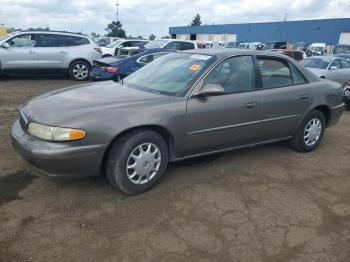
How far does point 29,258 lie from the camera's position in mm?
2855

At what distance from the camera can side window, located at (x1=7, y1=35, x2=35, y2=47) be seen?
39.7 feet

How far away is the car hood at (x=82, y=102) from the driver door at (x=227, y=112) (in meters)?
0.47

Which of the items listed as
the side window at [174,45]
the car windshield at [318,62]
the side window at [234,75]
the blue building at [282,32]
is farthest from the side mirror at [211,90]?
the blue building at [282,32]

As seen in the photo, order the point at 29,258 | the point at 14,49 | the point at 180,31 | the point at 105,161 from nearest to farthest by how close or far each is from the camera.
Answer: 1. the point at 29,258
2. the point at 105,161
3. the point at 14,49
4. the point at 180,31

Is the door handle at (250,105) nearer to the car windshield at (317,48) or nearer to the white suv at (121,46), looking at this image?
the white suv at (121,46)

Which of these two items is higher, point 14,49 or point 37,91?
point 14,49

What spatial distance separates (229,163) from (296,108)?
4.06 ft

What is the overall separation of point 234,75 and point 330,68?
1025 centimetres

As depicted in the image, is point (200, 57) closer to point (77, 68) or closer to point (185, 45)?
point (77, 68)

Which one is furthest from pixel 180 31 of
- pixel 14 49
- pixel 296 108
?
pixel 296 108

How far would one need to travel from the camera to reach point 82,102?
3912mm

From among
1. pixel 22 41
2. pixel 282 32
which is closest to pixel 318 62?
pixel 22 41

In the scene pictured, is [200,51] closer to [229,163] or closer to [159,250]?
[229,163]

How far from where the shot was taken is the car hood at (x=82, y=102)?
364 centimetres
